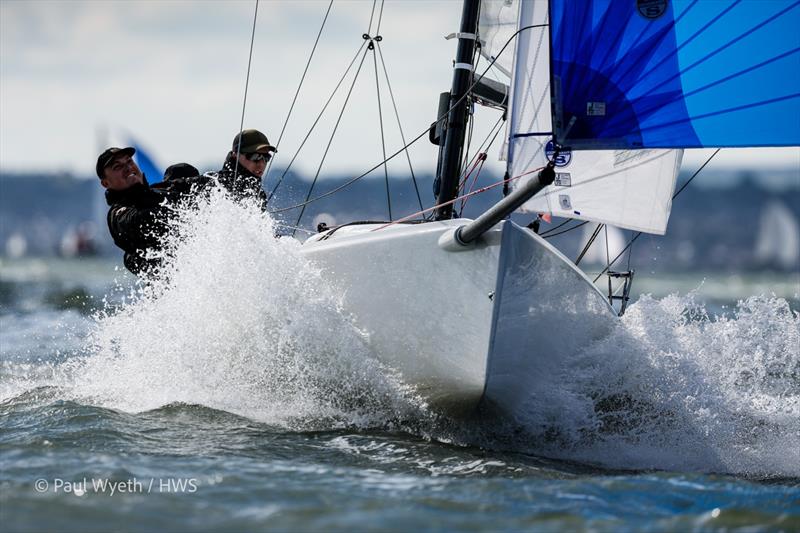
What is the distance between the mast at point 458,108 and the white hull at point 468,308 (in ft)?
2.67

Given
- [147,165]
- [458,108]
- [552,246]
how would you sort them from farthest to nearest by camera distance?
[147,165], [458,108], [552,246]

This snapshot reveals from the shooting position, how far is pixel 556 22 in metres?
4.44

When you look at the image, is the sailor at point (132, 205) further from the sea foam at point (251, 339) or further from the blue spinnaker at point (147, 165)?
the blue spinnaker at point (147, 165)

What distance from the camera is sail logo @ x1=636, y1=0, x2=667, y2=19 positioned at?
426cm

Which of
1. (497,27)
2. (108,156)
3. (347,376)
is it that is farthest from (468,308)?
(497,27)

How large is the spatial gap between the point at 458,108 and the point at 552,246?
4.07 ft

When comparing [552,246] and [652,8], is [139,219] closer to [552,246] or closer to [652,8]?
[552,246]

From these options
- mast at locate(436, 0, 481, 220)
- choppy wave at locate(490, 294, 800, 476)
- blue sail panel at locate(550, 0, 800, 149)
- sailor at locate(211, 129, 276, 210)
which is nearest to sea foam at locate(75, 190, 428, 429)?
sailor at locate(211, 129, 276, 210)

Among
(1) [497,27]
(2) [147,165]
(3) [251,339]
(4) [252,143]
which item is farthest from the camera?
(2) [147,165]

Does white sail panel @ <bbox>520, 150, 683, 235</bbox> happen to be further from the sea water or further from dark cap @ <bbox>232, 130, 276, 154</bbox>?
dark cap @ <bbox>232, 130, 276, 154</bbox>

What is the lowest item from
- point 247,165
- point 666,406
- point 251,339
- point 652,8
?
point 666,406

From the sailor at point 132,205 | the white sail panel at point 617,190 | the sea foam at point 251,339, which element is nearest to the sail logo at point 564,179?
the white sail panel at point 617,190

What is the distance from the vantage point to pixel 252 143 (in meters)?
5.23

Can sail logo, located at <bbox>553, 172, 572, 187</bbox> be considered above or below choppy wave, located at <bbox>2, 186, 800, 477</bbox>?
above
